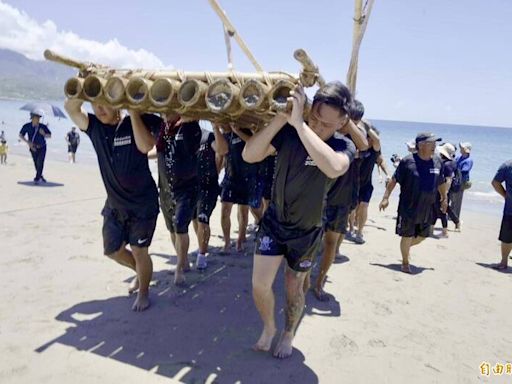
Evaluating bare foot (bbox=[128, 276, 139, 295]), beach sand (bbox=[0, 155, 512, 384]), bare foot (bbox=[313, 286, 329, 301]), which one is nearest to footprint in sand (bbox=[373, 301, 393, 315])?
beach sand (bbox=[0, 155, 512, 384])

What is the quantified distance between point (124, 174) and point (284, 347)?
194 centimetres

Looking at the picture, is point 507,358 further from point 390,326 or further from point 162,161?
point 162,161

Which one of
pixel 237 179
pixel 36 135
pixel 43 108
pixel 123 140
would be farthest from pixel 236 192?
pixel 43 108

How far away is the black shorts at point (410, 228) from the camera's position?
5.55 metres

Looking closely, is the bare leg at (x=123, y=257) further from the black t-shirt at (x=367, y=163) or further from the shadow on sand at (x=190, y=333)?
the black t-shirt at (x=367, y=163)

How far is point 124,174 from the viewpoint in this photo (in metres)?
3.54

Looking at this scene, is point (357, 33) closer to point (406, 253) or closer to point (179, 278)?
point (406, 253)

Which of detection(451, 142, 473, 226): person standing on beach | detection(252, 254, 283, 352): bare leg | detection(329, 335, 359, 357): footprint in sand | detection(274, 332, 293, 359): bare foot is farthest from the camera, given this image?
detection(451, 142, 473, 226): person standing on beach

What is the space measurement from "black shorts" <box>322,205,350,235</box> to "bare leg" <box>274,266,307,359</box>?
124 cm

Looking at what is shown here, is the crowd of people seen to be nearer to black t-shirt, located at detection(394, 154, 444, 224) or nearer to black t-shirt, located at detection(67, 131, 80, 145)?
black t-shirt, located at detection(394, 154, 444, 224)

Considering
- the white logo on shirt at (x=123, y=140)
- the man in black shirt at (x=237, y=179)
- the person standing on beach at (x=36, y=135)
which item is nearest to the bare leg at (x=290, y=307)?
the white logo on shirt at (x=123, y=140)

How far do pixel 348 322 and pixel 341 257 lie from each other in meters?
2.17

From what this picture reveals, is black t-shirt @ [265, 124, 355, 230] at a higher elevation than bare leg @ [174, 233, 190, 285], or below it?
higher

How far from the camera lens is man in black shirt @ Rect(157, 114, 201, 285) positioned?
4.34m
